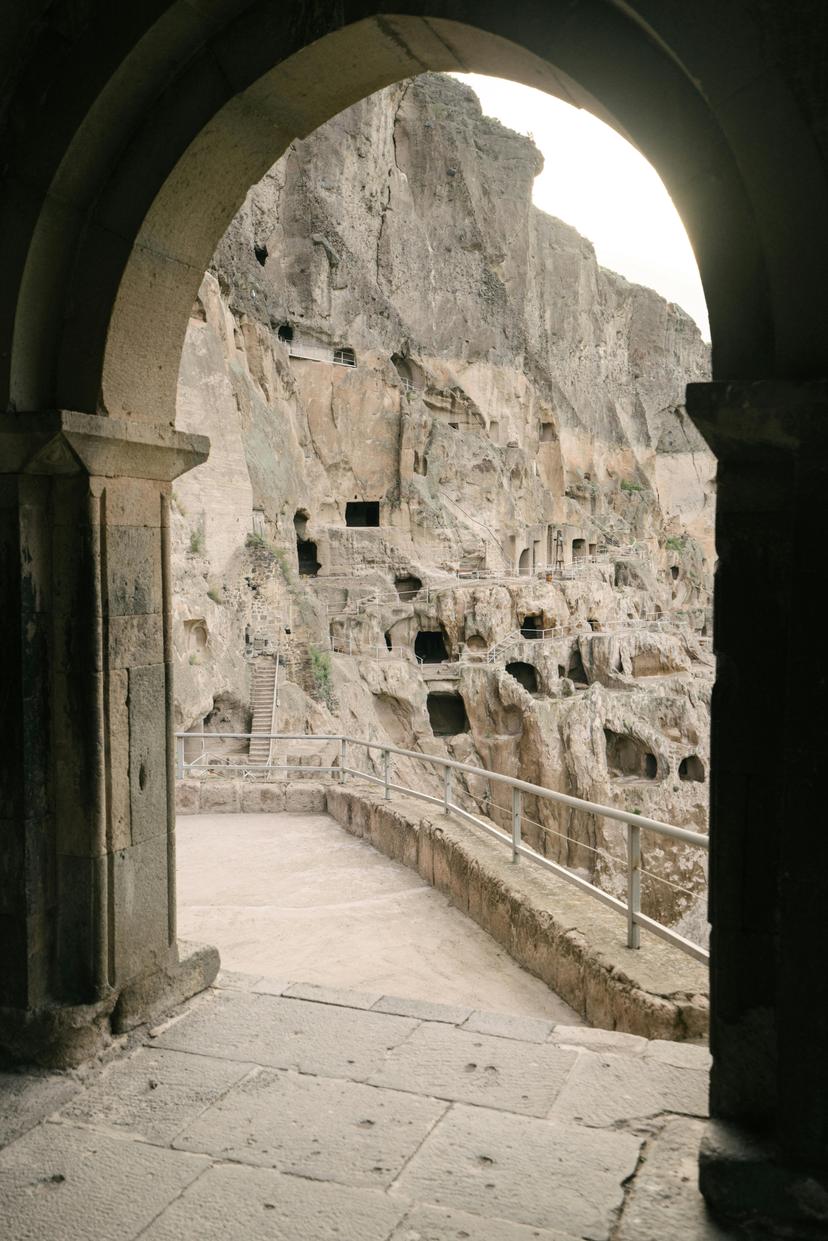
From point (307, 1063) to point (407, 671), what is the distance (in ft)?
83.5

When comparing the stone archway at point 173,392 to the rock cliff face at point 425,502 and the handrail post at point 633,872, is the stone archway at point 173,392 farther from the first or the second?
the rock cliff face at point 425,502

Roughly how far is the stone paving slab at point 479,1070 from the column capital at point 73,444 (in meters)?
2.29

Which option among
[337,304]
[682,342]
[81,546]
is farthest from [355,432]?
[682,342]

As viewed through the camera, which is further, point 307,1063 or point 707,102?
point 307,1063

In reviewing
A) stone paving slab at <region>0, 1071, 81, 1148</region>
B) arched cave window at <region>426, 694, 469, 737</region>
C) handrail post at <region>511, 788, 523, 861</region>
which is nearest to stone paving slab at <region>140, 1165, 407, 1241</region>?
stone paving slab at <region>0, 1071, 81, 1148</region>

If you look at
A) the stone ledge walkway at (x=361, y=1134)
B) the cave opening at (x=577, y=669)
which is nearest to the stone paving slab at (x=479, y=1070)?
the stone ledge walkway at (x=361, y=1134)

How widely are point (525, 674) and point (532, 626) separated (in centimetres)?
253

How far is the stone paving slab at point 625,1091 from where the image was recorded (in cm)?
272

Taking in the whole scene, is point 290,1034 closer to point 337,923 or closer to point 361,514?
point 337,923

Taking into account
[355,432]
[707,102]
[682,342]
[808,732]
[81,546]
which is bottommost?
[808,732]

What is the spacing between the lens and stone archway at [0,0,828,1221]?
7.16 feet

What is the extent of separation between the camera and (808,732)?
85.0 inches

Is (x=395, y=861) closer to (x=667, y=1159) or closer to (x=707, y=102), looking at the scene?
(x=667, y=1159)

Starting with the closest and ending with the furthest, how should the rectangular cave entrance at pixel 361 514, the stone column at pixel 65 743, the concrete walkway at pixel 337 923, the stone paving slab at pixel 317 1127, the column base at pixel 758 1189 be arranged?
the column base at pixel 758 1189, the stone paving slab at pixel 317 1127, the stone column at pixel 65 743, the concrete walkway at pixel 337 923, the rectangular cave entrance at pixel 361 514
